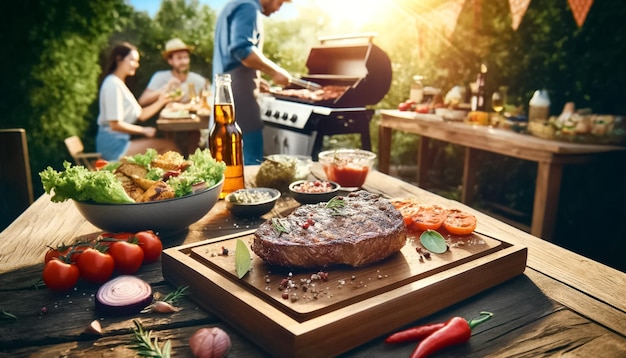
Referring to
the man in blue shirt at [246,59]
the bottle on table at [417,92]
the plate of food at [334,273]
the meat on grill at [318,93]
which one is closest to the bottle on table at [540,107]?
the meat on grill at [318,93]

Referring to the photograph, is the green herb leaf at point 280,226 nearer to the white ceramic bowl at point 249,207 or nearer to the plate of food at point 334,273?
the plate of food at point 334,273

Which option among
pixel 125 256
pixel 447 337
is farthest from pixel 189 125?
pixel 447 337

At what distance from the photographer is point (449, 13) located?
19.1ft

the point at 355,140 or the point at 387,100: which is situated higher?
the point at 387,100

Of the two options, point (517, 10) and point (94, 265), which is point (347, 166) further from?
point (517, 10)

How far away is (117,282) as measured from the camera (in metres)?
1.31

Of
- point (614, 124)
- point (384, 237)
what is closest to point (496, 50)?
point (614, 124)

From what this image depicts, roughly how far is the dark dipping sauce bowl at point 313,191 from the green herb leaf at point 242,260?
75cm

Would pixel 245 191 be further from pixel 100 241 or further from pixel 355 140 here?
pixel 355 140

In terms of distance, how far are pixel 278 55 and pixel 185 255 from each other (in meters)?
7.43

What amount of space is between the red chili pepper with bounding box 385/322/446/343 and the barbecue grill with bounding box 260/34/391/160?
3.66 meters

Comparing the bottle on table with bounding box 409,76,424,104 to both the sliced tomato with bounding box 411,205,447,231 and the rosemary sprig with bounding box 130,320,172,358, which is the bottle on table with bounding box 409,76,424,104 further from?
the rosemary sprig with bounding box 130,320,172,358

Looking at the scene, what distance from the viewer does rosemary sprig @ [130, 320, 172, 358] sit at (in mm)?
1019

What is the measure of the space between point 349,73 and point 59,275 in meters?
4.47
